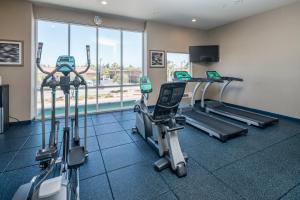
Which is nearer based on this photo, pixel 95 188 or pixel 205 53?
pixel 95 188

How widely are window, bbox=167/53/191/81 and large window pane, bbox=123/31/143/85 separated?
1.23m

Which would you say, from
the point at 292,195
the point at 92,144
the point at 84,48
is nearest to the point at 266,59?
the point at 292,195

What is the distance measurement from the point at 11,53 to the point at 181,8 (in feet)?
15.8

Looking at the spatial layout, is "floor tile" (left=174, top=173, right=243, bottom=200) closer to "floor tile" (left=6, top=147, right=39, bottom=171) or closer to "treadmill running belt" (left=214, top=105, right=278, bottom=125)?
"floor tile" (left=6, top=147, right=39, bottom=171)

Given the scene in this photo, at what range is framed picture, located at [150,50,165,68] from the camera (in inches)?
232

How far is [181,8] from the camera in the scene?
463cm

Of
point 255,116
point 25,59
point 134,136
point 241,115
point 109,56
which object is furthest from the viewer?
point 109,56

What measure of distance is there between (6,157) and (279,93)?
22.1 feet

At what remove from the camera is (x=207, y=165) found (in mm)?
2361

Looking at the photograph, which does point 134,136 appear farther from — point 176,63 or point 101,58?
point 176,63

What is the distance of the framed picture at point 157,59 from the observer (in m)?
5.89

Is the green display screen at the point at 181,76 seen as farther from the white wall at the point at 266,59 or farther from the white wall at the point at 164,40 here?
the white wall at the point at 266,59

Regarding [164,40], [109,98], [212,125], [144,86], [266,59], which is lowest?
[212,125]

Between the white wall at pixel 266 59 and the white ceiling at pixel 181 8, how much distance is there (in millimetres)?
423
